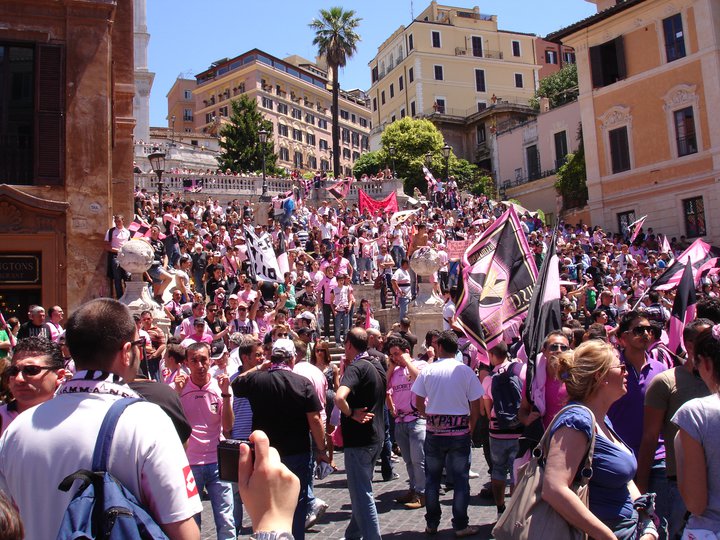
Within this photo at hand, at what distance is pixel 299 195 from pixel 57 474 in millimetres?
37664

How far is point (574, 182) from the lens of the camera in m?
44.7

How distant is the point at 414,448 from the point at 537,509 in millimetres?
5256

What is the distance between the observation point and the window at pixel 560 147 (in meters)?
50.5

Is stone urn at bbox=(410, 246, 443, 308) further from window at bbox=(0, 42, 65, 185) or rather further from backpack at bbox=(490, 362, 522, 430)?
backpack at bbox=(490, 362, 522, 430)

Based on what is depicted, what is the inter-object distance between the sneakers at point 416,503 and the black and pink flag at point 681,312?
3242mm

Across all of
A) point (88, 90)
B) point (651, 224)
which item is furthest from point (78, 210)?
point (651, 224)

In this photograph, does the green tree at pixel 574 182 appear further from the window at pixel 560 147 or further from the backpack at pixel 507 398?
the backpack at pixel 507 398

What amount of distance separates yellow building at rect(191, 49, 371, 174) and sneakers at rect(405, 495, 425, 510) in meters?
76.8

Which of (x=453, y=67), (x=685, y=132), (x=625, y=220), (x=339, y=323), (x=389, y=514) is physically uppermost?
(x=453, y=67)

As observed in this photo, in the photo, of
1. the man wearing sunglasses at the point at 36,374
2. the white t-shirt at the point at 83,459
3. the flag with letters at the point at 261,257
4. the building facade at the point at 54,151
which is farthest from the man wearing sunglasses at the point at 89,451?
the building facade at the point at 54,151

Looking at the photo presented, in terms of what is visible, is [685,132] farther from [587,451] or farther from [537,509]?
[537,509]

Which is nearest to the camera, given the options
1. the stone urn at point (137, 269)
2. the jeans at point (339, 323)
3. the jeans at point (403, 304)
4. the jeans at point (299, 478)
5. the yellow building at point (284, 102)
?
the jeans at point (299, 478)

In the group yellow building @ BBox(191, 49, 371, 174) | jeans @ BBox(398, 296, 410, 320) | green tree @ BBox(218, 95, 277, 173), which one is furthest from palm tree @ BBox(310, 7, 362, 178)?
jeans @ BBox(398, 296, 410, 320)

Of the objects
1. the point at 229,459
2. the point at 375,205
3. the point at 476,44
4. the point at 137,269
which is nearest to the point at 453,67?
the point at 476,44
